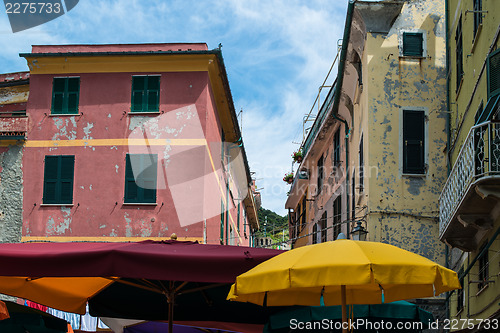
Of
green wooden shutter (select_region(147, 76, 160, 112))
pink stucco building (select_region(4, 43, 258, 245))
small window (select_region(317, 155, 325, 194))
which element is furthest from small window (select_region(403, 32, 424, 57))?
small window (select_region(317, 155, 325, 194))

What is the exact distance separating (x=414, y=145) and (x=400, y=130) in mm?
495

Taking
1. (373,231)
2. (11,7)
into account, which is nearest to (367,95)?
(373,231)

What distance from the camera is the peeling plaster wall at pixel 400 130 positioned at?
17.5 metres

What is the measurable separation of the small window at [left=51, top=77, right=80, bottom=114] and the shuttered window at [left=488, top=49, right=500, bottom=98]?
14.8m

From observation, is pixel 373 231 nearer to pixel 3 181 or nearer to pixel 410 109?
pixel 410 109

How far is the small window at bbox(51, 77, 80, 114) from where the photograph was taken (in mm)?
23422

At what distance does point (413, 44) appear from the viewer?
1850 cm

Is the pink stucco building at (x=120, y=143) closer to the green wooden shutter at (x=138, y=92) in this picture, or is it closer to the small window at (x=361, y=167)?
the green wooden shutter at (x=138, y=92)

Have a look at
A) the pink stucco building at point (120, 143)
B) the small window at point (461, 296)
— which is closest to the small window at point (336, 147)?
the pink stucco building at point (120, 143)

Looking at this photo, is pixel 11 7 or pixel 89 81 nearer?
pixel 11 7

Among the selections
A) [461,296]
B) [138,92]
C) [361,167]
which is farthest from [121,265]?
[138,92]

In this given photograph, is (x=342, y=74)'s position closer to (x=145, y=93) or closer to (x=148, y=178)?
(x=145, y=93)

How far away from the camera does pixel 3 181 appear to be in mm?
23156

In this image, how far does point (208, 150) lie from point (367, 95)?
6726 millimetres
